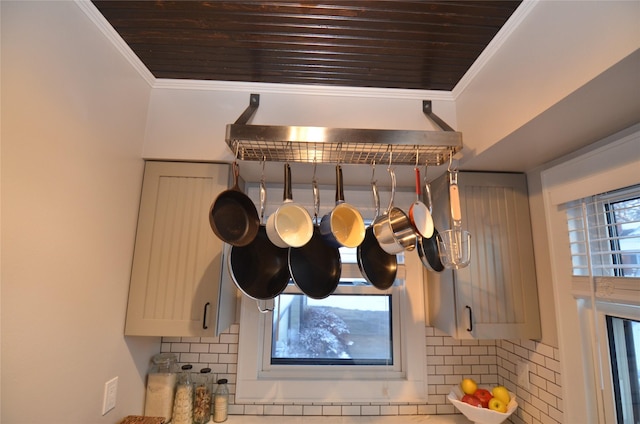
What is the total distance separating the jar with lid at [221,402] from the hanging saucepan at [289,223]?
0.89 meters

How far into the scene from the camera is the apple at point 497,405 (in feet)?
4.34

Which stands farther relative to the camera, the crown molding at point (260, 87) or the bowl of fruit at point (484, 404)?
the crown molding at point (260, 87)

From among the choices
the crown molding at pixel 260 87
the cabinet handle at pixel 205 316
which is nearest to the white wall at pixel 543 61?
the crown molding at pixel 260 87

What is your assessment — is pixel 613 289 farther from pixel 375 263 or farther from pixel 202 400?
pixel 202 400

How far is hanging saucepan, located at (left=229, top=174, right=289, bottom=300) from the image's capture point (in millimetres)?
1264

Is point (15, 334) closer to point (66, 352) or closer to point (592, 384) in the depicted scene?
point (66, 352)

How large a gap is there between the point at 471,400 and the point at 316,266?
950 mm

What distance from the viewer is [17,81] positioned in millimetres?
775

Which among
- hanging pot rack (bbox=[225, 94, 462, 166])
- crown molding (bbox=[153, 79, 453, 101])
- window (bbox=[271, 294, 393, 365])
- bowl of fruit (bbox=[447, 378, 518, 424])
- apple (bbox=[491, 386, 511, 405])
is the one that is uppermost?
crown molding (bbox=[153, 79, 453, 101])

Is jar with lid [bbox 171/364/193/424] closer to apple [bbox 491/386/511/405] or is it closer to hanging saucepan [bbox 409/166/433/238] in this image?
hanging saucepan [bbox 409/166/433/238]

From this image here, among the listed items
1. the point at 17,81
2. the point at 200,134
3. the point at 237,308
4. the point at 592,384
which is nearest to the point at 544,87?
the point at 592,384

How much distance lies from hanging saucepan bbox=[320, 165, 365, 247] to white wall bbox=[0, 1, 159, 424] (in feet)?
2.79

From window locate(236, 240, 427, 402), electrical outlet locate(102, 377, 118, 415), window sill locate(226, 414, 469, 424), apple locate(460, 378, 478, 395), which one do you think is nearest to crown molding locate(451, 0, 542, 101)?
window locate(236, 240, 427, 402)

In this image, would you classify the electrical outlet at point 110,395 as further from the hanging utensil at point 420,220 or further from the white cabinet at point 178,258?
the hanging utensil at point 420,220
